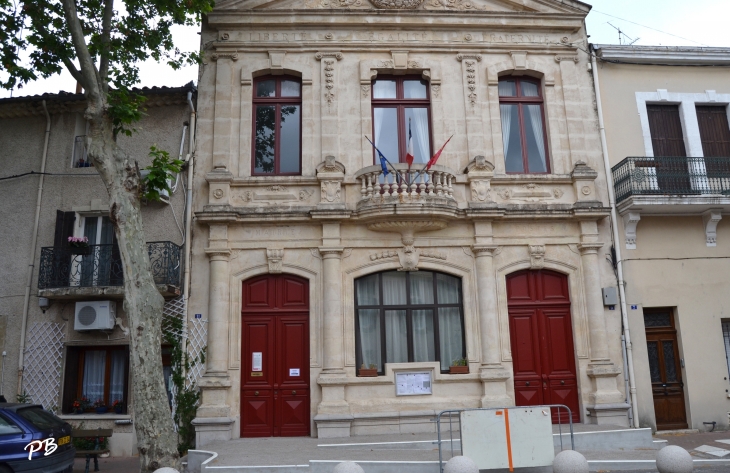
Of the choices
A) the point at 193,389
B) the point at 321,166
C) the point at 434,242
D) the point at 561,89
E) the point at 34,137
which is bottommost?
the point at 193,389

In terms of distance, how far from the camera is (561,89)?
14.2 meters

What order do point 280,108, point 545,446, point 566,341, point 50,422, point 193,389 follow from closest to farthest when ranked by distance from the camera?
1. point 545,446
2. point 50,422
3. point 193,389
4. point 566,341
5. point 280,108

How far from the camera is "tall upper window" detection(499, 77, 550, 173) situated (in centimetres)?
1399

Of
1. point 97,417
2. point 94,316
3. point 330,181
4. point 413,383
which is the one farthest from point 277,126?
point 97,417

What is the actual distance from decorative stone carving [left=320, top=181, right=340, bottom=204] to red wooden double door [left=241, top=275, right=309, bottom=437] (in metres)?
1.83

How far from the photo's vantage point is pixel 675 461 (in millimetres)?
8016

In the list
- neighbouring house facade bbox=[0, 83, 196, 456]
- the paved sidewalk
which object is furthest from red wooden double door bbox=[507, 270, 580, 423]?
the paved sidewalk

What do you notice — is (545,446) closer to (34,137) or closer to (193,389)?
(193,389)

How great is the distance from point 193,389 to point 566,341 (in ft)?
26.2

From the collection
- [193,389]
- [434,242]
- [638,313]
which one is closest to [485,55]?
[434,242]

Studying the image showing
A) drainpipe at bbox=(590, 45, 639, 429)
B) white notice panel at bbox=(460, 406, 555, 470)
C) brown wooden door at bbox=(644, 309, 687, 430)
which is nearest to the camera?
white notice panel at bbox=(460, 406, 555, 470)

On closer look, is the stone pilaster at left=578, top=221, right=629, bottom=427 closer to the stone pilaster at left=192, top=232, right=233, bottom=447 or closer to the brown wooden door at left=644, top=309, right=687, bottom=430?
the brown wooden door at left=644, top=309, right=687, bottom=430

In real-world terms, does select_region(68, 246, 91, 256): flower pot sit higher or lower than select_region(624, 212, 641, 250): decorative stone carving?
lower

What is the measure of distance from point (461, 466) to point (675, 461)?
9.56 ft
